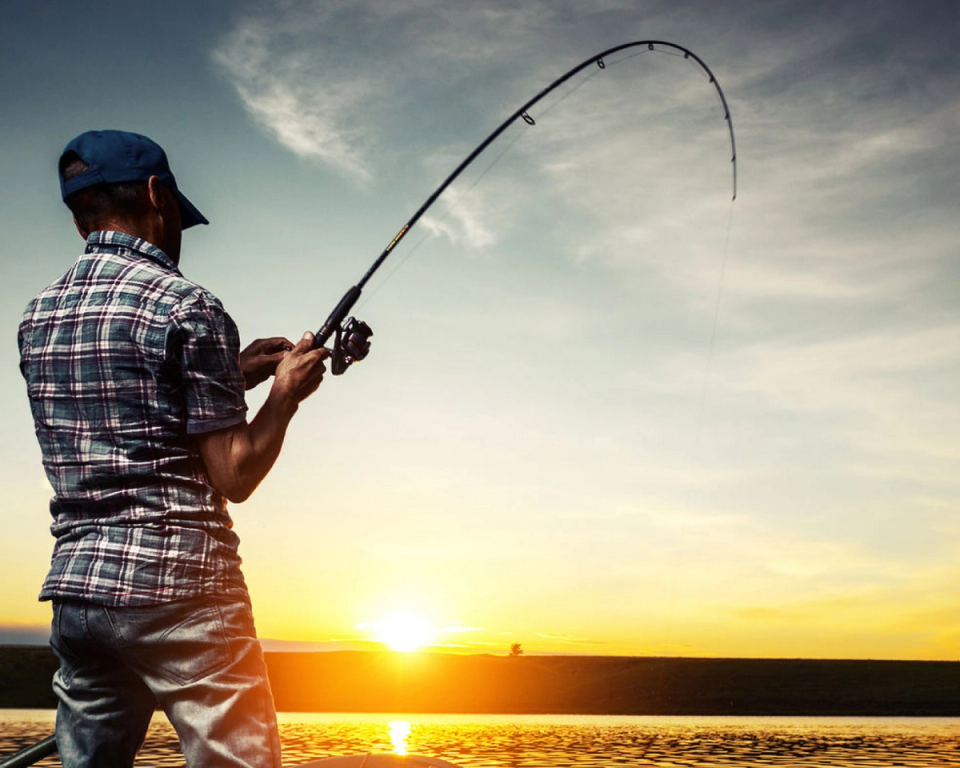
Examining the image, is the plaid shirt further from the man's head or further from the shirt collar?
the man's head

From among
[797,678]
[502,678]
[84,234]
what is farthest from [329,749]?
[797,678]

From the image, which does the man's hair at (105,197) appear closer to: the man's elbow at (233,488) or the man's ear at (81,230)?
the man's ear at (81,230)

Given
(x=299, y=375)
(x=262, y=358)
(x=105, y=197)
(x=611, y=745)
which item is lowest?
(x=611, y=745)

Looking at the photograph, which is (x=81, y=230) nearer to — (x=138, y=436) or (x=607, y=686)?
(x=138, y=436)

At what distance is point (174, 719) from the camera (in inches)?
81.2

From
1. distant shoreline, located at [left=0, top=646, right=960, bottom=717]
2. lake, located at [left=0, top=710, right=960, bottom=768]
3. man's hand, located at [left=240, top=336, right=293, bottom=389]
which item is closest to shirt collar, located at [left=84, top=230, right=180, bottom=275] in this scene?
man's hand, located at [left=240, top=336, right=293, bottom=389]

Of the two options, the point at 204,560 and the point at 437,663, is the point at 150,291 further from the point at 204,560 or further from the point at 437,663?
the point at 437,663

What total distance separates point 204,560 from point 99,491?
10.5 inches

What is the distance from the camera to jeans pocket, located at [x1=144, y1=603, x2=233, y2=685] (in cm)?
202

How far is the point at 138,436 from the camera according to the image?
2.10 metres

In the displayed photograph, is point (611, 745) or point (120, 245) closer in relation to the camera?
point (120, 245)

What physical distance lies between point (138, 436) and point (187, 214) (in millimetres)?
680

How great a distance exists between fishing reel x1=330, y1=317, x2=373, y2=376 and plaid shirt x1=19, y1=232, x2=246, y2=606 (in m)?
0.85

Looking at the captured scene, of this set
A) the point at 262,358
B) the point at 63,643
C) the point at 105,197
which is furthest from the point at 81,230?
the point at 63,643
